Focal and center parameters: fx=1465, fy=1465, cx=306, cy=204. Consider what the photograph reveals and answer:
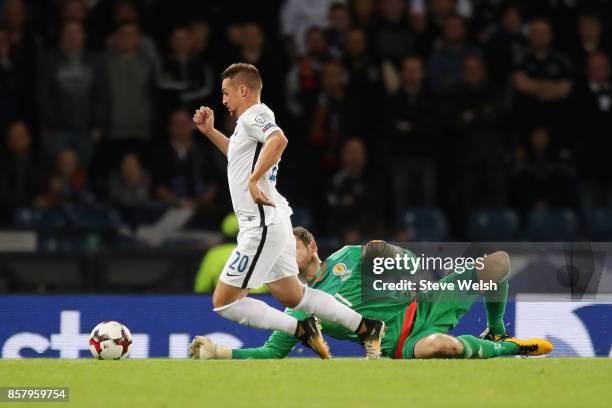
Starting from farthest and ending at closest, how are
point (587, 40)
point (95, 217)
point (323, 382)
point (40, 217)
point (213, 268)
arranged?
1. point (587, 40)
2. point (95, 217)
3. point (40, 217)
4. point (213, 268)
5. point (323, 382)

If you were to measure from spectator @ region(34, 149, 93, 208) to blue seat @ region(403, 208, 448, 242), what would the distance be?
3.14 metres

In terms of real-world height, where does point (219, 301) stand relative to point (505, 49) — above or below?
below

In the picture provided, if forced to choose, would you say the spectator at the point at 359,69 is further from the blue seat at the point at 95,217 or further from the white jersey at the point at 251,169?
the white jersey at the point at 251,169

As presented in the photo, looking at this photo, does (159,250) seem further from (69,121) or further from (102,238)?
(69,121)

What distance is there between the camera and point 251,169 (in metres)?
9.11

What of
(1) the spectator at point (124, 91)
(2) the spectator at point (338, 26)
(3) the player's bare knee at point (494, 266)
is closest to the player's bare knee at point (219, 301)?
(3) the player's bare knee at point (494, 266)

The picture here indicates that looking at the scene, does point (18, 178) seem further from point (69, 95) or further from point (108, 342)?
point (108, 342)

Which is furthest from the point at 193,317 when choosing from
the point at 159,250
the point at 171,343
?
the point at 159,250

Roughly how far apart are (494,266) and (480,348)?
594 millimetres

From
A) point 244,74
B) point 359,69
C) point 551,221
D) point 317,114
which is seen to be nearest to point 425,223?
point 551,221

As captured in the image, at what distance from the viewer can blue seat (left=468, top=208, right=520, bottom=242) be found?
14.5 m

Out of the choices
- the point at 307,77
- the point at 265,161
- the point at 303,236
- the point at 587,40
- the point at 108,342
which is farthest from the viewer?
the point at 587,40

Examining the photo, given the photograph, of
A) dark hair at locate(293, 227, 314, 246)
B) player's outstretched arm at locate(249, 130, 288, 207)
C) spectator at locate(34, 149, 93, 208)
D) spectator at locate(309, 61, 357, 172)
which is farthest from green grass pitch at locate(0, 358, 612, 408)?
spectator at locate(309, 61, 357, 172)

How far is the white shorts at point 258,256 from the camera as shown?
9039 millimetres
